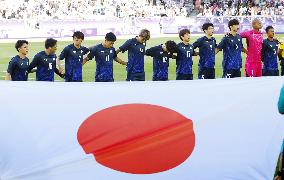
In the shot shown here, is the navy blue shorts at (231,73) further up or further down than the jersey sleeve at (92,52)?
further down

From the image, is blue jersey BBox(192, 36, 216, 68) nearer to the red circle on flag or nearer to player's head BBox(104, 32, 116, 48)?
player's head BBox(104, 32, 116, 48)

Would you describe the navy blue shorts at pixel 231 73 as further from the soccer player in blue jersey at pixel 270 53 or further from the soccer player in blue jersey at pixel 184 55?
the soccer player in blue jersey at pixel 184 55

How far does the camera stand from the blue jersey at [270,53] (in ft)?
32.7

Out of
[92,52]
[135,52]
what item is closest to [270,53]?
[135,52]

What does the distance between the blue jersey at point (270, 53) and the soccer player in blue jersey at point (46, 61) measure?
4.10m

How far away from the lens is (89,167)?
4.30 metres

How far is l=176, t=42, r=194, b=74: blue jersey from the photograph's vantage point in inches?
360

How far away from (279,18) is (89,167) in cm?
2538

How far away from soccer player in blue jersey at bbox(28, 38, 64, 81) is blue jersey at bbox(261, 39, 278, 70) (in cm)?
410

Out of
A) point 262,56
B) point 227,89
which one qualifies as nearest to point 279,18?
point 262,56

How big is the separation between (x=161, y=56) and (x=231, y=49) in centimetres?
160

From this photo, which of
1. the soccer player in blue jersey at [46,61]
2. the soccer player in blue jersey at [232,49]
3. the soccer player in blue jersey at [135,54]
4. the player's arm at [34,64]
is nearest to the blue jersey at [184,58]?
the soccer player in blue jersey at [135,54]

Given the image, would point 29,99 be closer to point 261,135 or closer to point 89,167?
point 89,167

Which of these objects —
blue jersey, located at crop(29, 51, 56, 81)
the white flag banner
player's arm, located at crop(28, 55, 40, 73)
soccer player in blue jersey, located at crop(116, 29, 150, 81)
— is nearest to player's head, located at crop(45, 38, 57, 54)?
blue jersey, located at crop(29, 51, 56, 81)
